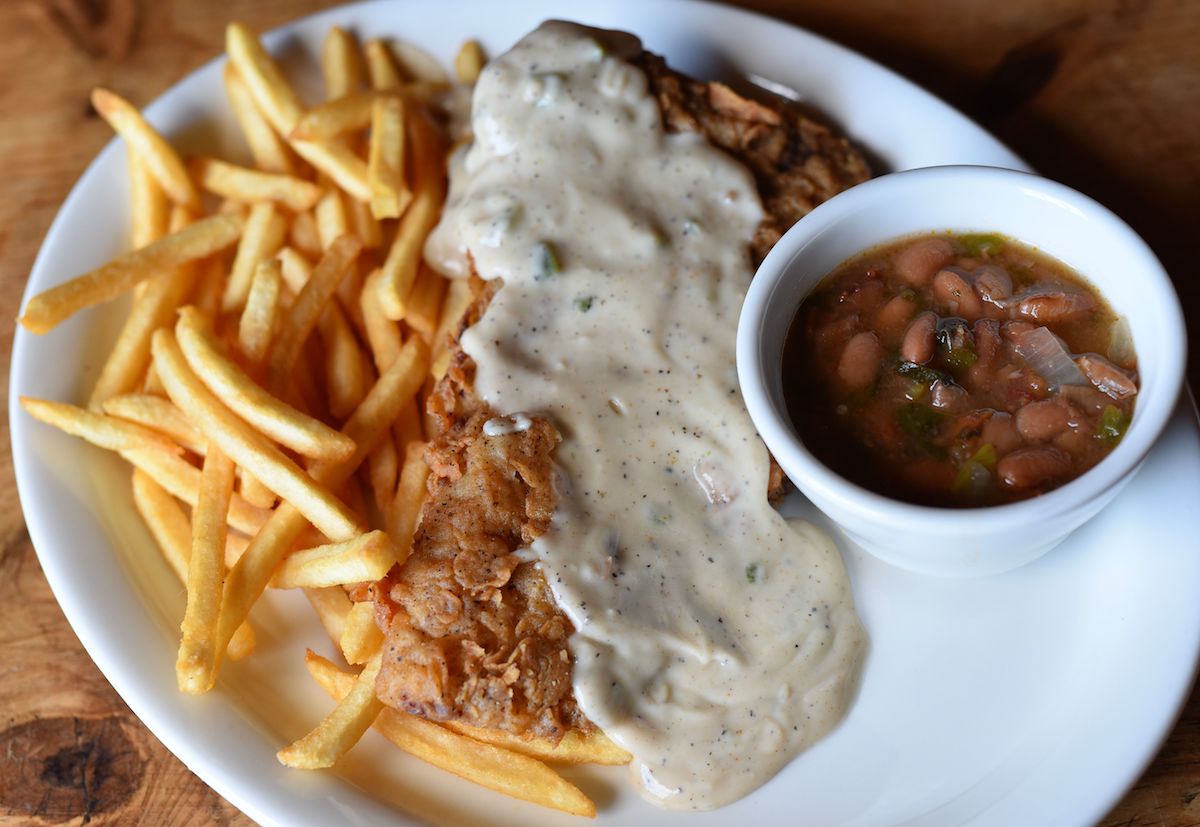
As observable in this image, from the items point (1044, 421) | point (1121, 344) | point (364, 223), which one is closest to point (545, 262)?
point (364, 223)

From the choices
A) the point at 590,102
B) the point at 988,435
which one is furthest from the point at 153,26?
the point at 988,435

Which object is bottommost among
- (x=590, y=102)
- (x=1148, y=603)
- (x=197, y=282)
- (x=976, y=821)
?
(x=976, y=821)

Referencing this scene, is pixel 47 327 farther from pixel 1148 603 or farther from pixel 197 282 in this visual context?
pixel 1148 603

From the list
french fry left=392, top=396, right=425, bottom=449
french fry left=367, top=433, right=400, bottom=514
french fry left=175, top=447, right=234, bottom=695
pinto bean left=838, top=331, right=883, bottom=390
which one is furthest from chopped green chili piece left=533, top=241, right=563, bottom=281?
french fry left=175, top=447, right=234, bottom=695

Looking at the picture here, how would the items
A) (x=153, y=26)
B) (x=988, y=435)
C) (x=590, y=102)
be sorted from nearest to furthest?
(x=988, y=435), (x=590, y=102), (x=153, y=26)

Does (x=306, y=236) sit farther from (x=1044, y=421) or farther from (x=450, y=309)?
(x=1044, y=421)
